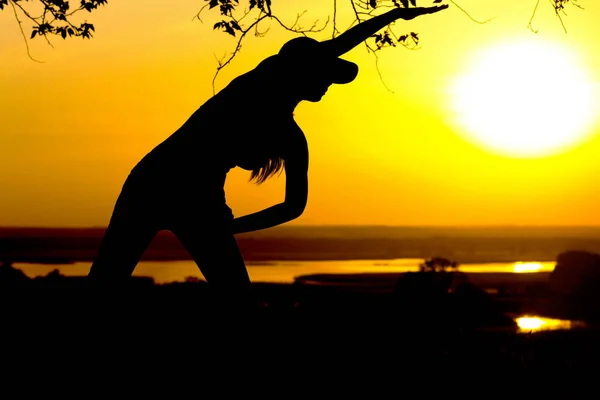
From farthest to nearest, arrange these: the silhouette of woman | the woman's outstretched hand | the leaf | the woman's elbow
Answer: the leaf, the woman's outstretched hand, the woman's elbow, the silhouette of woman

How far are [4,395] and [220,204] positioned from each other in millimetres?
2918

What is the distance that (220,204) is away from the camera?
8594 millimetres

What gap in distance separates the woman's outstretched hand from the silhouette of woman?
0.49 m

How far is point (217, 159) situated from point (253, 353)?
1.70 metres

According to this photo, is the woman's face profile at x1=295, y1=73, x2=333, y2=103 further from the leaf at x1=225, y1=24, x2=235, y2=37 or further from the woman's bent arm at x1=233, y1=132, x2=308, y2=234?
the leaf at x1=225, y1=24, x2=235, y2=37

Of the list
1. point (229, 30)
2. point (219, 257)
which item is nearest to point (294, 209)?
point (219, 257)

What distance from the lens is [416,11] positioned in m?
9.10

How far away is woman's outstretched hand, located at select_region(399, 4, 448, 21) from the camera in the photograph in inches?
355

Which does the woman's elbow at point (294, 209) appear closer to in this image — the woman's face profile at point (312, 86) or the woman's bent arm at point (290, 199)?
the woman's bent arm at point (290, 199)

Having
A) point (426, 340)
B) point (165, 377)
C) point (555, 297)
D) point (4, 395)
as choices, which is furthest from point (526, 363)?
point (555, 297)

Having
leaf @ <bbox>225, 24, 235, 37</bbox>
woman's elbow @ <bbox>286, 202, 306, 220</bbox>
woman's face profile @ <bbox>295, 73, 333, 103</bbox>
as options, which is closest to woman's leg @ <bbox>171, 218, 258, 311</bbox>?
woman's elbow @ <bbox>286, 202, 306, 220</bbox>

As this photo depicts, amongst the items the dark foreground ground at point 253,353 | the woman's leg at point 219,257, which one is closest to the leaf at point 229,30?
the dark foreground ground at point 253,353

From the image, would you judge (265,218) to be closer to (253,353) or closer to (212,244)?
(212,244)

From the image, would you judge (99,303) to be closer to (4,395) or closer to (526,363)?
(4,395)
